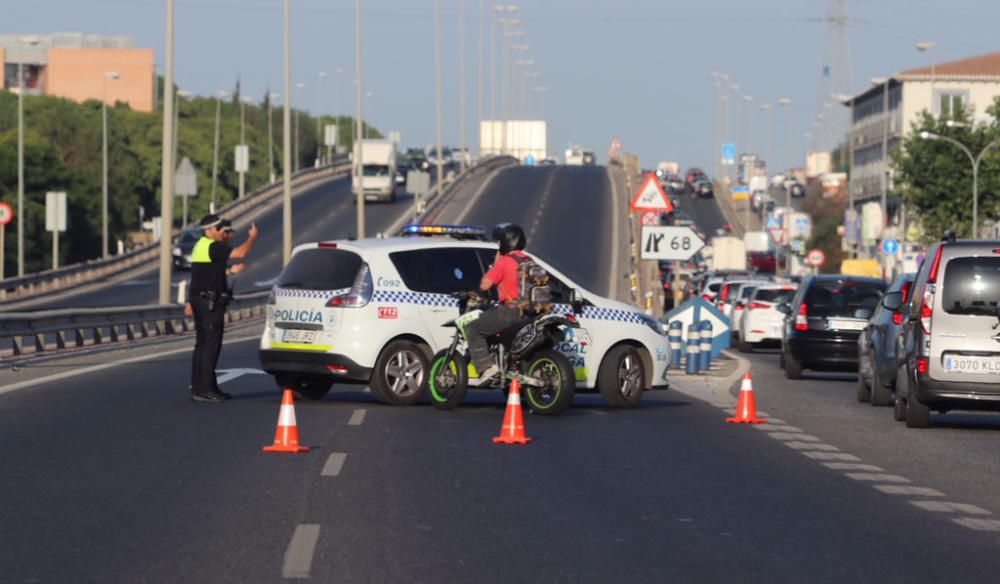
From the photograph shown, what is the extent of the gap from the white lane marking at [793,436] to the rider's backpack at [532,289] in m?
2.69

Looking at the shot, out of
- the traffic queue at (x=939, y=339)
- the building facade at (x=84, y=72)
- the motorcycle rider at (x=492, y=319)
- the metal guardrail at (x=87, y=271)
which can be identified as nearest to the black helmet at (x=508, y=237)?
the motorcycle rider at (x=492, y=319)

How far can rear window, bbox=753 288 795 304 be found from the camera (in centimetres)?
4009

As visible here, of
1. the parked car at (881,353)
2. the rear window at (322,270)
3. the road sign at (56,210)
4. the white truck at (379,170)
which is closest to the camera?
the rear window at (322,270)

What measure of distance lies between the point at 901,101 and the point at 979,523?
133008 millimetres

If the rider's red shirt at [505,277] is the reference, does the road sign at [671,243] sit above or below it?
above

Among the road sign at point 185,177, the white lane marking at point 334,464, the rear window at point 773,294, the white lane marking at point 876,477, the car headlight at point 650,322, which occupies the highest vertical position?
the road sign at point 185,177

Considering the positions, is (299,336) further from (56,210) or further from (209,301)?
(56,210)

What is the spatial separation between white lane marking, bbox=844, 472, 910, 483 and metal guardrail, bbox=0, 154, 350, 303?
161ft

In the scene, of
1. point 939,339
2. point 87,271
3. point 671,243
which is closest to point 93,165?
point 87,271

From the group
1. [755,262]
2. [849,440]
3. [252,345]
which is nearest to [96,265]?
[252,345]

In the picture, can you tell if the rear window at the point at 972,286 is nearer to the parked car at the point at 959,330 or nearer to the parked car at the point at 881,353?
the parked car at the point at 959,330

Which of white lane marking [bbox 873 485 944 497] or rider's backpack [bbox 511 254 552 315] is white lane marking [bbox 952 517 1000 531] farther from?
rider's backpack [bbox 511 254 552 315]

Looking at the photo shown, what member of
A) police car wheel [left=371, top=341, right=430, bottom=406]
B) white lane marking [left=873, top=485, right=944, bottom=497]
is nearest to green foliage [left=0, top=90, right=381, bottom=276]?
police car wheel [left=371, top=341, right=430, bottom=406]

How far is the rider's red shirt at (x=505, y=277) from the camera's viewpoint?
1958cm
